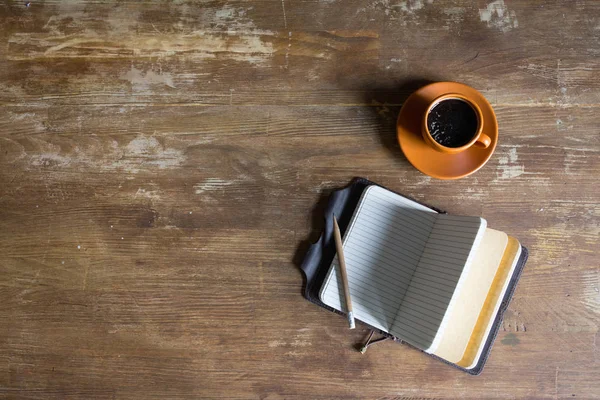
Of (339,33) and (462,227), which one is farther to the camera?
(339,33)

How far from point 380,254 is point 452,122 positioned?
0.88 ft

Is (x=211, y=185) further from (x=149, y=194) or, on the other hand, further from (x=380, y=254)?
(x=380, y=254)

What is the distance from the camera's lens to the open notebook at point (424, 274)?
74 centimetres

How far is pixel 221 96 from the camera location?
90 centimetres

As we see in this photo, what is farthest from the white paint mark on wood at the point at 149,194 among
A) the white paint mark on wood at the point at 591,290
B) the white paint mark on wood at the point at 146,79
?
the white paint mark on wood at the point at 591,290

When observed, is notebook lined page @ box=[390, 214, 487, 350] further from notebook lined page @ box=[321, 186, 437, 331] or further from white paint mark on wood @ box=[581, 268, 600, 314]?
white paint mark on wood @ box=[581, 268, 600, 314]

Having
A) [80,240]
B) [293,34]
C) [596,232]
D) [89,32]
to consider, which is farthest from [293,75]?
[596,232]

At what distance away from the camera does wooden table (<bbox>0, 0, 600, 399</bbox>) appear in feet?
2.84

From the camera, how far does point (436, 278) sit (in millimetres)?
763

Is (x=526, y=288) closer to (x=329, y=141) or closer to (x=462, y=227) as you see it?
(x=462, y=227)

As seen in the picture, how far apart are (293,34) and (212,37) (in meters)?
0.16

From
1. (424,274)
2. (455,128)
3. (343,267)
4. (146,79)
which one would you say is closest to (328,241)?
(343,267)

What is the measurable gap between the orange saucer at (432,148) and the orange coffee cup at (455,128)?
0.03 meters

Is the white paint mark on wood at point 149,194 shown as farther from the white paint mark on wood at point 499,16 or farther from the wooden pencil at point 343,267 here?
the white paint mark on wood at point 499,16
